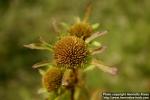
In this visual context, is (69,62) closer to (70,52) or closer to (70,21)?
(70,52)

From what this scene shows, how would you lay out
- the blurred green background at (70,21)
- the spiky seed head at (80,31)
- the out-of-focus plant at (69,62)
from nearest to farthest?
the out-of-focus plant at (69,62) < the spiky seed head at (80,31) < the blurred green background at (70,21)

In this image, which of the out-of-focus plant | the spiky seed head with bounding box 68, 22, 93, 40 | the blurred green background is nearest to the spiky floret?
the out-of-focus plant

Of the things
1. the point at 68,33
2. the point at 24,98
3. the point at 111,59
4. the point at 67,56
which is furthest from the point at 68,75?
the point at 111,59

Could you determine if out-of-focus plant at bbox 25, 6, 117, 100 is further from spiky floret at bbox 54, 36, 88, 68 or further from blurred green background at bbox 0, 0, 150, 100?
blurred green background at bbox 0, 0, 150, 100

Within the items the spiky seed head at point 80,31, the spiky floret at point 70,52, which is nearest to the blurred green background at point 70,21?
the spiky seed head at point 80,31

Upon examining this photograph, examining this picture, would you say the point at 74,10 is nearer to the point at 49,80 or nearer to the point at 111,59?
the point at 111,59

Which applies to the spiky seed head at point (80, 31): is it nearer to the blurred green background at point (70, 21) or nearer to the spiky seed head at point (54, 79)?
the spiky seed head at point (54, 79)
